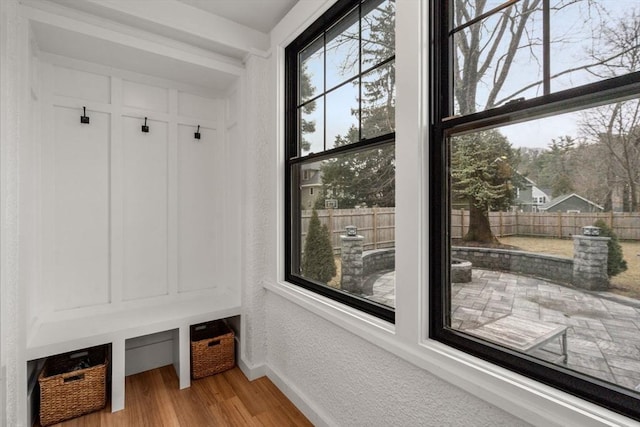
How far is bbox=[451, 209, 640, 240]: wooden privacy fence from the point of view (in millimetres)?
860

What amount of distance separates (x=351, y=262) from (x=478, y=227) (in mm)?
772

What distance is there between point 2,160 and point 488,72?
7.00 feet

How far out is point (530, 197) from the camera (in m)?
1.04

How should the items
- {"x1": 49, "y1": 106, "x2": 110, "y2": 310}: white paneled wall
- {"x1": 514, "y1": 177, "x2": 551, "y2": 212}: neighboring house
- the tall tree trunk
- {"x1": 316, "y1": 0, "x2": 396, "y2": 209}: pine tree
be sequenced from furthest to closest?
{"x1": 49, "y1": 106, "x2": 110, "y2": 310}: white paneled wall → {"x1": 316, "y1": 0, "x2": 396, "y2": 209}: pine tree → the tall tree trunk → {"x1": 514, "y1": 177, "x2": 551, "y2": 212}: neighboring house

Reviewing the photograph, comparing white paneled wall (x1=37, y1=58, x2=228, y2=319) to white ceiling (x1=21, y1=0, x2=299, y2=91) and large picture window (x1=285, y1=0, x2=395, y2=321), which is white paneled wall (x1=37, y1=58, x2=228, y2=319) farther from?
large picture window (x1=285, y1=0, x2=395, y2=321)

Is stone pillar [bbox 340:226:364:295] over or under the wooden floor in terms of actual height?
over

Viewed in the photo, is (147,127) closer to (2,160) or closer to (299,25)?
(2,160)

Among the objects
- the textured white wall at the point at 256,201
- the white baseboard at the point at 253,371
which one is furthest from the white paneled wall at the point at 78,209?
the white baseboard at the point at 253,371

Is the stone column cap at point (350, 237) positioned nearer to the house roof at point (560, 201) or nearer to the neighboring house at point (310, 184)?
the neighboring house at point (310, 184)

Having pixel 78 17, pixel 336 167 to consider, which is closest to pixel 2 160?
pixel 78 17

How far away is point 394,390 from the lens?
4.58ft

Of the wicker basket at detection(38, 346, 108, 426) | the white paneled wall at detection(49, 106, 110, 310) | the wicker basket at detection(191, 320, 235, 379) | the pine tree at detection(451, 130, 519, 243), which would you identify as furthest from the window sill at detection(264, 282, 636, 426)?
the white paneled wall at detection(49, 106, 110, 310)

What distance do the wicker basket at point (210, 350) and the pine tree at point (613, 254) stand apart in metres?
2.38

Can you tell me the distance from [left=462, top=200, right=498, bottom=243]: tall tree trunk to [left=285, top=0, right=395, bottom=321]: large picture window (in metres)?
0.38
